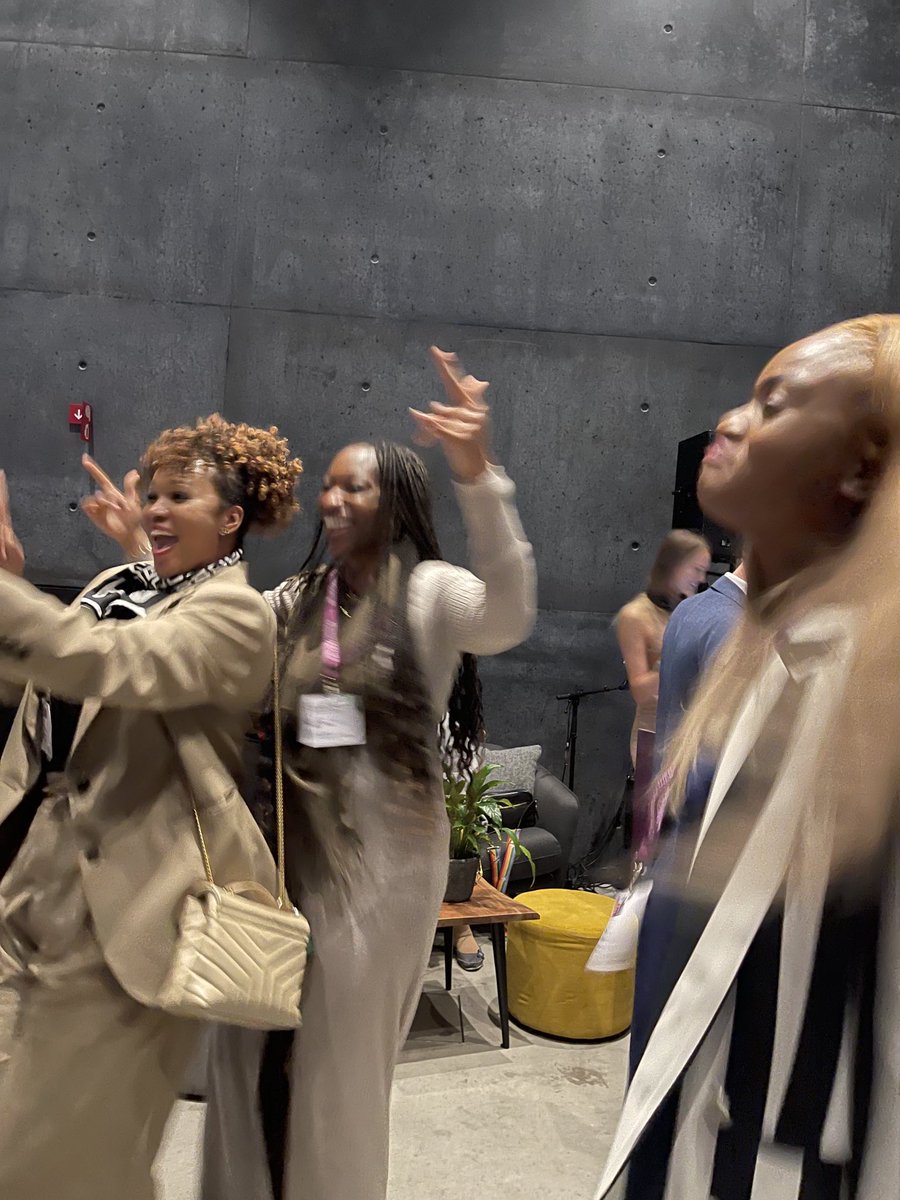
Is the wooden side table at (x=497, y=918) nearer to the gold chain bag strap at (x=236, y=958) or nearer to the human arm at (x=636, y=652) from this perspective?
the human arm at (x=636, y=652)

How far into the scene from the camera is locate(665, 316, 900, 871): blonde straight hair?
63 cm

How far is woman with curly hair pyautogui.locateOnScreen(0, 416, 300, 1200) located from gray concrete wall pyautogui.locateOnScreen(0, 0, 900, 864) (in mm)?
3771

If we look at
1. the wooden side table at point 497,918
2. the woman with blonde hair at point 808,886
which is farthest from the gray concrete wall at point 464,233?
the woman with blonde hair at point 808,886

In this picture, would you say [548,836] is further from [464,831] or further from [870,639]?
[870,639]

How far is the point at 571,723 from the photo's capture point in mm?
5172

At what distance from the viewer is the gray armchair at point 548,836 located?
4332 millimetres

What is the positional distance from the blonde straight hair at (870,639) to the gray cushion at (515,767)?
3968 millimetres

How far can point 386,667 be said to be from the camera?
157cm

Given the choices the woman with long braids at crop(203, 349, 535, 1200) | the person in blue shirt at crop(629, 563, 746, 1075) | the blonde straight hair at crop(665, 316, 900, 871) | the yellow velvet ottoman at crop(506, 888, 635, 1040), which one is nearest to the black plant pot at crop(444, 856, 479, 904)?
the yellow velvet ottoman at crop(506, 888, 635, 1040)

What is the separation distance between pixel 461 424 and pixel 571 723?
3.95m

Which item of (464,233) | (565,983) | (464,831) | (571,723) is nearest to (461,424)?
(464,831)

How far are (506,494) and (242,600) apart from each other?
17.0 inches

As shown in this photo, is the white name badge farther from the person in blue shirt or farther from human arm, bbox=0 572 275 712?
the person in blue shirt

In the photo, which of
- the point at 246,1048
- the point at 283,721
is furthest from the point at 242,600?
the point at 246,1048
